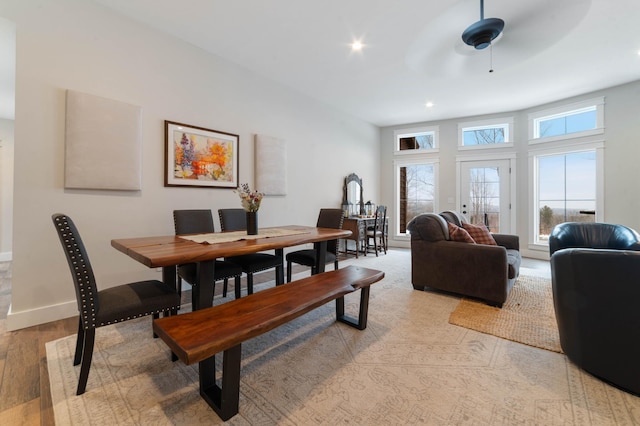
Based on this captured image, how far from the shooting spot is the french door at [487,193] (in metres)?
5.73

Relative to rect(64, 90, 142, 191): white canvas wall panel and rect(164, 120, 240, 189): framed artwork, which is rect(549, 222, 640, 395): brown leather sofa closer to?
rect(164, 120, 240, 189): framed artwork

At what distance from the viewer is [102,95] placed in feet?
8.73

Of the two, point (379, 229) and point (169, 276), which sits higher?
point (379, 229)

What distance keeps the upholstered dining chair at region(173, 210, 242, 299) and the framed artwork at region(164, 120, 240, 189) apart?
571mm

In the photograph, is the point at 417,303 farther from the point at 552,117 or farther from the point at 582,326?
the point at 552,117

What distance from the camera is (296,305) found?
1.67 metres

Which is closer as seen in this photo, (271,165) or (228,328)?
(228,328)

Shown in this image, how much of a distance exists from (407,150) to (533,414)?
6030 millimetres

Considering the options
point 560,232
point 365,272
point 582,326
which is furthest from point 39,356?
point 560,232

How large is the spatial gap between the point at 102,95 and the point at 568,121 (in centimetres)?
717

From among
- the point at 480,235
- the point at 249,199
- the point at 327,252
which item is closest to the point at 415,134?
the point at 480,235

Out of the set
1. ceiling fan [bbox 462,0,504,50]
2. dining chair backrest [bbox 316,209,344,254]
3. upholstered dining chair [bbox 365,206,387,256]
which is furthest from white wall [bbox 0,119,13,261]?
ceiling fan [bbox 462,0,504,50]

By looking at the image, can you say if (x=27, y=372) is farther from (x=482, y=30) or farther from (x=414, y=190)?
(x=414, y=190)

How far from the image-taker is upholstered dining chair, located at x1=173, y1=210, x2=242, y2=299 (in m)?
2.38
